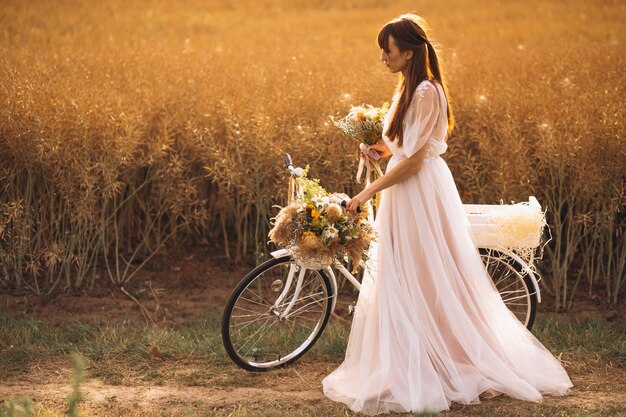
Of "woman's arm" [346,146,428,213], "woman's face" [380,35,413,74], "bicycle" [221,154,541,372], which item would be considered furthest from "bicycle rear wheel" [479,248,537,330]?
"woman's face" [380,35,413,74]

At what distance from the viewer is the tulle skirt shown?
14.2 ft

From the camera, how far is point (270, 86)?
787 centimetres

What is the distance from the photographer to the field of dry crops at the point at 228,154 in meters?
6.13

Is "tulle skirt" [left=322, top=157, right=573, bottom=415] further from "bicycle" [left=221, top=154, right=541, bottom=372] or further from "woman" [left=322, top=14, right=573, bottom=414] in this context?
"bicycle" [left=221, top=154, right=541, bottom=372]

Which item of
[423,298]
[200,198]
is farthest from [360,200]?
[200,198]

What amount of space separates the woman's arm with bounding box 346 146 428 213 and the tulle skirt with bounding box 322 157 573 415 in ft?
0.39

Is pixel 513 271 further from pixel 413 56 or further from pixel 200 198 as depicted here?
pixel 200 198

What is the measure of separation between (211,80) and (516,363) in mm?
4472

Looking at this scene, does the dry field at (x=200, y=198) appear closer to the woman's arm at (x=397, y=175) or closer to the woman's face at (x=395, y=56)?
the woman's arm at (x=397, y=175)

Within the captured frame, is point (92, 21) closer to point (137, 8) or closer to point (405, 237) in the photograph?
point (137, 8)

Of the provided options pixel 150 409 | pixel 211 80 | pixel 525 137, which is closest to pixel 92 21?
pixel 211 80

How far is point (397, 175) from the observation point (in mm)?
4344

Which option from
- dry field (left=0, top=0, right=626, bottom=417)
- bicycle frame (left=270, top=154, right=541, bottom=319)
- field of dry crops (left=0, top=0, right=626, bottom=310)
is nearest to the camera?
bicycle frame (left=270, top=154, right=541, bottom=319)

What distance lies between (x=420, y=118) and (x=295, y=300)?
134 cm
